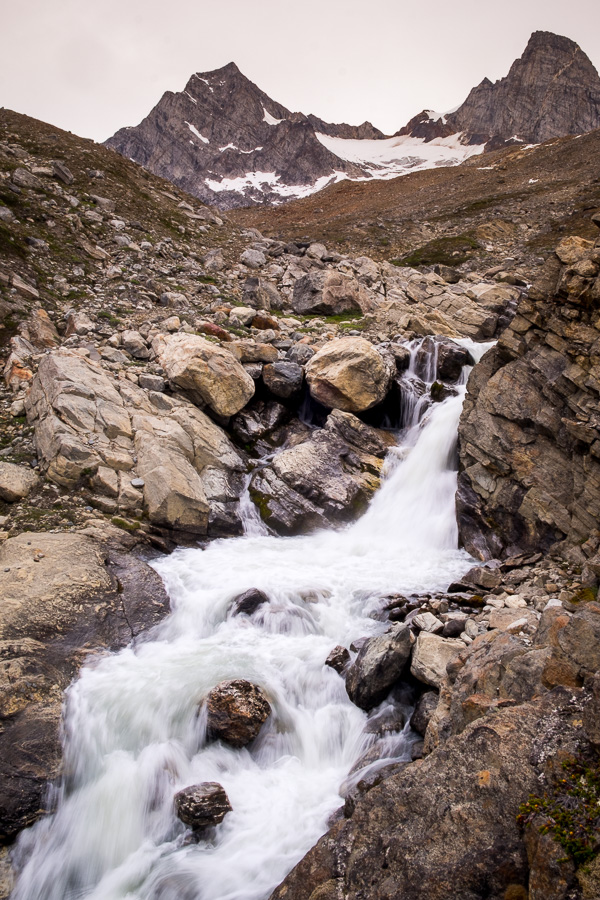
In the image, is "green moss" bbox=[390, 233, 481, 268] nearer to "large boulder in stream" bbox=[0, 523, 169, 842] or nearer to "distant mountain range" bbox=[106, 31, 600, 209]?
"large boulder in stream" bbox=[0, 523, 169, 842]

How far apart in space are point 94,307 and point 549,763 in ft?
71.3

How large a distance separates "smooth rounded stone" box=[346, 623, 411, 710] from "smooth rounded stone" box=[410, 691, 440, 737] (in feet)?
2.21

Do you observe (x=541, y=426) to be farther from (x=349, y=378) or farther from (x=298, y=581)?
(x=298, y=581)

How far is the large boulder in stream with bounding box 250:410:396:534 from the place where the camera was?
50.4 feet

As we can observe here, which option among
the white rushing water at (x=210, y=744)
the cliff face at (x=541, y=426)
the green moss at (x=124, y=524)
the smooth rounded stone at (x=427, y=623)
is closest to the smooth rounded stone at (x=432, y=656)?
the smooth rounded stone at (x=427, y=623)

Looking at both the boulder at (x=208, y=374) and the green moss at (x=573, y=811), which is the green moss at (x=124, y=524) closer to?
the boulder at (x=208, y=374)

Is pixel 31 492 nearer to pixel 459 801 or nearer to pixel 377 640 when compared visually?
pixel 377 640

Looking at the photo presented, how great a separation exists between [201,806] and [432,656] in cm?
430

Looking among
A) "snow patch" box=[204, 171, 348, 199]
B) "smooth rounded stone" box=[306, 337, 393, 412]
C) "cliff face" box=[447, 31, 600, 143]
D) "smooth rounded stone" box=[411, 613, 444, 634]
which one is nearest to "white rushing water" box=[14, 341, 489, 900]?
"smooth rounded stone" box=[411, 613, 444, 634]

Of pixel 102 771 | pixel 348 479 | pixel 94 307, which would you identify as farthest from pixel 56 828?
pixel 94 307

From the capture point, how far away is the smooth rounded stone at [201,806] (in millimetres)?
6664

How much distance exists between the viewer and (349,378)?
17734 mm

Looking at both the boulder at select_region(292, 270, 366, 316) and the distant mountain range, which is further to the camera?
the distant mountain range

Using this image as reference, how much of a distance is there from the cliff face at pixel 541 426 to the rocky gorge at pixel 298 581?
7cm
